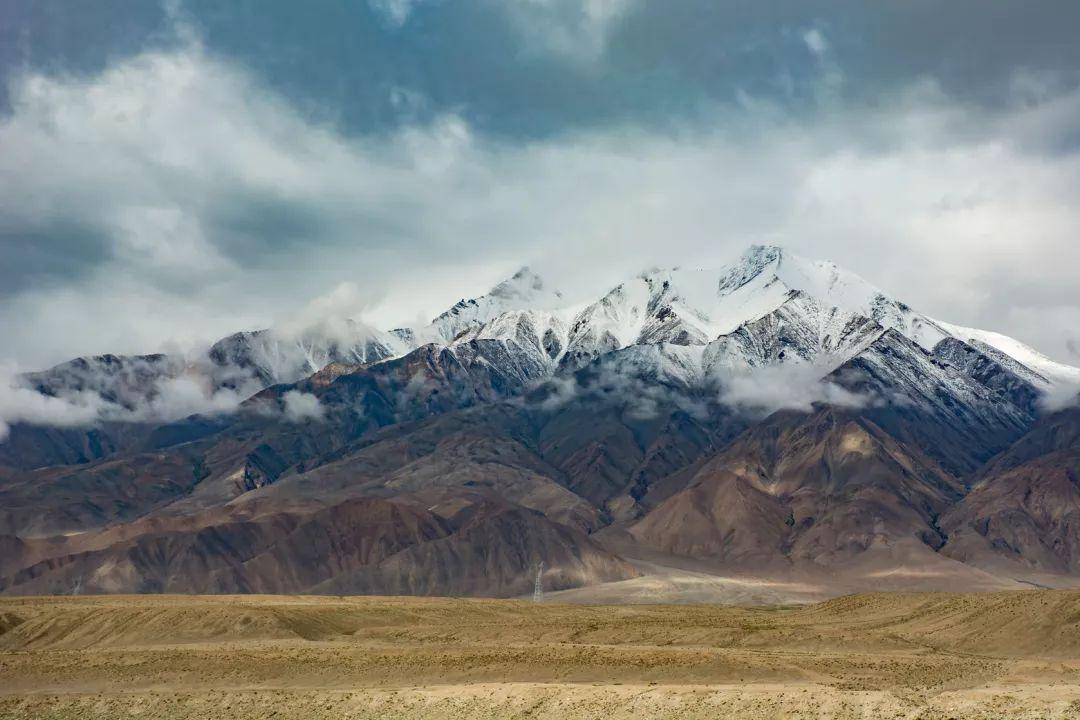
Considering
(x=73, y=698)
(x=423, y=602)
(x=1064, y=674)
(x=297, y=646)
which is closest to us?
(x=73, y=698)

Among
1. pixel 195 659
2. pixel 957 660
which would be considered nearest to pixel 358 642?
pixel 195 659

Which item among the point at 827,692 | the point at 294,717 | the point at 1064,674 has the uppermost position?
the point at 294,717

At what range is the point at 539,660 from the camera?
87375 mm

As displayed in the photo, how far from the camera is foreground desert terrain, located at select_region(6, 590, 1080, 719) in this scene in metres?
70.8

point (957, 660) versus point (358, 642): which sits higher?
point (358, 642)

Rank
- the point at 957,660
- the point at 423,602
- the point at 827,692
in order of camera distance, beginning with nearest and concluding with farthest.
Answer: the point at 827,692
the point at 957,660
the point at 423,602

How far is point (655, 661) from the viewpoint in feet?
286

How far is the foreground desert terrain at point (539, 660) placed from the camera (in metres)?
70.8

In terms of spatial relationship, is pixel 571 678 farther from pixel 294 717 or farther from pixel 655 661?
pixel 294 717

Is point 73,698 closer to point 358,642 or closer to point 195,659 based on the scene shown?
point 195,659

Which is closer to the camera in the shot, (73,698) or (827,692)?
(827,692)

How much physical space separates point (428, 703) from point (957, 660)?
44773mm

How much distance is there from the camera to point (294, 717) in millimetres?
72938

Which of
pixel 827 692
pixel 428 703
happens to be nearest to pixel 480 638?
pixel 428 703
